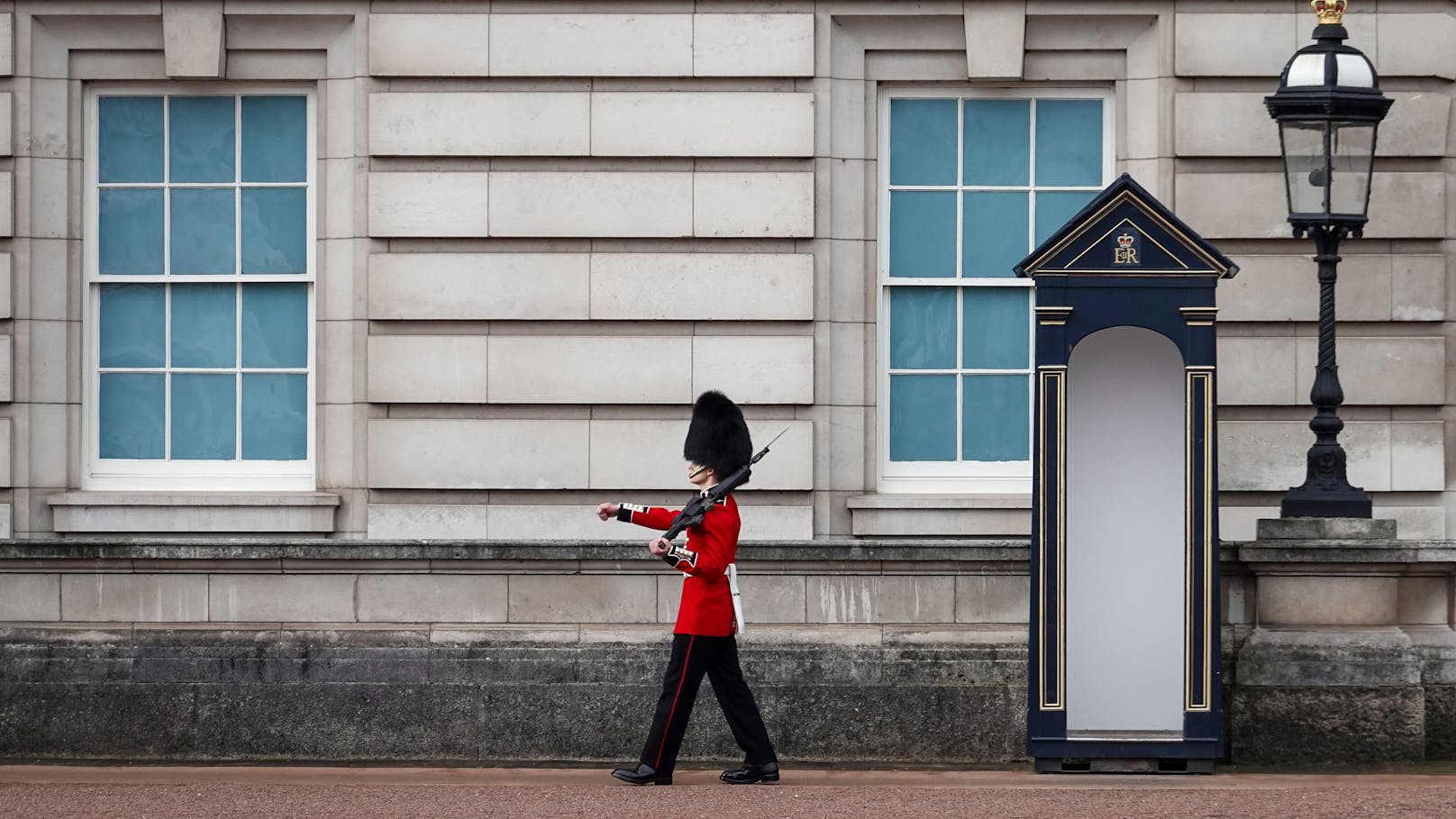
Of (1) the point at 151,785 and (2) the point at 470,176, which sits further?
(2) the point at 470,176

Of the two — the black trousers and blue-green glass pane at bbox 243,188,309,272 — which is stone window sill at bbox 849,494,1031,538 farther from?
blue-green glass pane at bbox 243,188,309,272

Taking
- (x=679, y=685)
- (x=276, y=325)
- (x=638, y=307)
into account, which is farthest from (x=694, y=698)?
(x=276, y=325)

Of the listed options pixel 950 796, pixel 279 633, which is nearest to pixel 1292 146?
pixel 950 796

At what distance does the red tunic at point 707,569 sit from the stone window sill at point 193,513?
2321 mm

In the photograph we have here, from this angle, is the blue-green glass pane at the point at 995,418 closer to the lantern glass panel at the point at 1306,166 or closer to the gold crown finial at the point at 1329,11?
the lantern glass panel at the point at 1306,166

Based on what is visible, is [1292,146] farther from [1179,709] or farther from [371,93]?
[371,93]

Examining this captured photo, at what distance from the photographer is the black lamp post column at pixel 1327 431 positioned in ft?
31.0

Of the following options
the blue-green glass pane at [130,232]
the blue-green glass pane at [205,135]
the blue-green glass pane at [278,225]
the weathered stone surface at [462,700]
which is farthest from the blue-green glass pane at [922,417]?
the blue-green glass pane at [130,232]

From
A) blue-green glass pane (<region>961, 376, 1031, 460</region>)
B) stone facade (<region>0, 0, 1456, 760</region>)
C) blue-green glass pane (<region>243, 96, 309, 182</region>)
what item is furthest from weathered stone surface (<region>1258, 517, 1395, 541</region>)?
blue-green glass pane (<region>243, 96, 309, 182</region>)

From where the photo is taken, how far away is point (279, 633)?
33.0 feet

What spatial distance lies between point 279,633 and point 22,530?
1482 mm

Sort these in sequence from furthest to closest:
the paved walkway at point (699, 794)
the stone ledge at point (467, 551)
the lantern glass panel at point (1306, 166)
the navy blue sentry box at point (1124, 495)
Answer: the stone ledge at point (467, 551) < the lantern glass panel at point (1306, 166) < the navy blue sentry box at point (1124, 495) < the paved walkway at point (699, 794)

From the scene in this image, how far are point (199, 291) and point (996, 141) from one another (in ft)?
13.7

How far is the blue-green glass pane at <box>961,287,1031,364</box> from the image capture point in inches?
415
